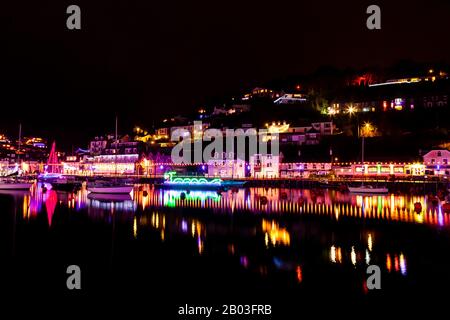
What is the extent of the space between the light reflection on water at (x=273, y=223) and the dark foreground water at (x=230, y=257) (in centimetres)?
9

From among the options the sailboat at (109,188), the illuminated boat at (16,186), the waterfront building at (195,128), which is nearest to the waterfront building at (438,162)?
the sailboat at (109,188)

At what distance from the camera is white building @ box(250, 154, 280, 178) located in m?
66.2

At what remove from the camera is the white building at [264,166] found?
66250 millimetres

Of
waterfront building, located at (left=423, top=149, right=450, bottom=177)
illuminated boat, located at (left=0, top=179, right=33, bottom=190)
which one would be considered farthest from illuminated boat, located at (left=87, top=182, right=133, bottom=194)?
waterfront building, located at (left=423, top=149, right=450, bottom=177)

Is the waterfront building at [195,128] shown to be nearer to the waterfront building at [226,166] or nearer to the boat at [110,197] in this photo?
the waterfront building at [226,166]

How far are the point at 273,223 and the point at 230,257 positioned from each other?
9218 mm

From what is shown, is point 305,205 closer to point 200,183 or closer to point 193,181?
point 200,183

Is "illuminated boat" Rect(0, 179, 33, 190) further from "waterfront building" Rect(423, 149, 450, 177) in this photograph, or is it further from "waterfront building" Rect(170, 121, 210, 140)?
"waterfront building" Rect(423, 149, 450, 177)

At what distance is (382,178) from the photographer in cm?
5441

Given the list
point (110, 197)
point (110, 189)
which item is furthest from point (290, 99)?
point (110, 197)

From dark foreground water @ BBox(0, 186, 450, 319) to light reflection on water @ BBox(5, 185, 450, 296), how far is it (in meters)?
0.09
